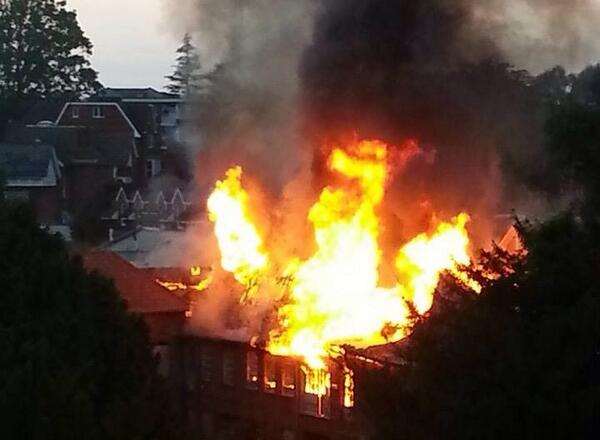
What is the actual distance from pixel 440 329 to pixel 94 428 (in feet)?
16.5

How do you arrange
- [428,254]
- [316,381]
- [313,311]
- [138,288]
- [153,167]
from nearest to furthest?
[316,381]
[313,311]
[428,254]
[138,288]
[153,167]

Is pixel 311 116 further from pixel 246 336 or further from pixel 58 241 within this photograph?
pixel 58 241

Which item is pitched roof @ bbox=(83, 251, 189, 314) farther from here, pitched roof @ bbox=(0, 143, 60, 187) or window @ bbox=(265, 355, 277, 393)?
pitched roof @ bbox=(0, 143, 60, 187)

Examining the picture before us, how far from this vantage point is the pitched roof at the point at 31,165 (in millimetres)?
44812

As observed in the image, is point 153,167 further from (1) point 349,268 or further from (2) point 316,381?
(2) point 316,381

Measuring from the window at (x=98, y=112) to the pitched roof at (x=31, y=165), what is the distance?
556cm

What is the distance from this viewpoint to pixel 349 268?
78.7ft

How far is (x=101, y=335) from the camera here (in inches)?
646

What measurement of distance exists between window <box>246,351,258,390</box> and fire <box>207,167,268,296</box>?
7.39 feet

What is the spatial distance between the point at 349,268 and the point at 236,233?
4311 mm

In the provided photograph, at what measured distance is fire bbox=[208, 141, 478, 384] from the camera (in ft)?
75.8

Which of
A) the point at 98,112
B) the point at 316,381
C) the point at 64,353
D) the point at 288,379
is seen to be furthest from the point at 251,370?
the point at 98,112

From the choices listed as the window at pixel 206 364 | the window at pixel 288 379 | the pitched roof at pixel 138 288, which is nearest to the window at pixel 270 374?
the window at pixel 288 379

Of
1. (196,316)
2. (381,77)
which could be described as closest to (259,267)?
(196,316)
